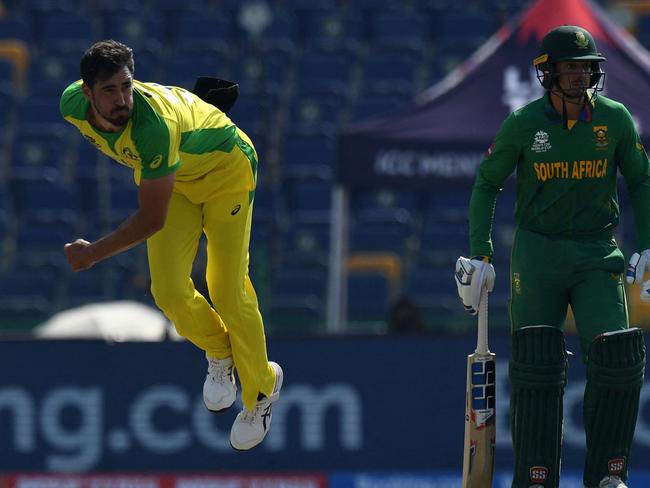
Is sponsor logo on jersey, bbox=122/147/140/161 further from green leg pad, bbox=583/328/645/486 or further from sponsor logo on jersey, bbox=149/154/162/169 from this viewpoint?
green leg pad, bbox=583/328/645/486

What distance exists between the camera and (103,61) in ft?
18.6

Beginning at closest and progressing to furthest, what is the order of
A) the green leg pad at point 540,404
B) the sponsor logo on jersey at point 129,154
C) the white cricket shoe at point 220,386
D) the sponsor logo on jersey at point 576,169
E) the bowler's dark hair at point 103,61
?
the bowler's dark hair at point 103,61 < the sponsor logo on jersey at point 129,154 < the green leg pad at point 540,404 < the sponsor logo on jersey at point 576,169 < the white cricket shoe at point 220,386

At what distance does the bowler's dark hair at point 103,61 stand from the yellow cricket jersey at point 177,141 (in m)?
0.21

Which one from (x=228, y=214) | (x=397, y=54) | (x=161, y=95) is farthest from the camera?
(x=397, y=54)

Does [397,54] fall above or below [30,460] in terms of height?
above

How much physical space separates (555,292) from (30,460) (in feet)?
15.6

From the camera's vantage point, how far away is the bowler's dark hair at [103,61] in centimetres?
568

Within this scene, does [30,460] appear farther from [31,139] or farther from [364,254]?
[31,139]

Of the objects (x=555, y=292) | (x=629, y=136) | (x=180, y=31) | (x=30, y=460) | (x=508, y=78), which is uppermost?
(x=180, y=31)

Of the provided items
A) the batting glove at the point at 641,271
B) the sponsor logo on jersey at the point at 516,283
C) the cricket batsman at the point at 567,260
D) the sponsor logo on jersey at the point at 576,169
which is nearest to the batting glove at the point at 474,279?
the cricket batsman at the point at 567,260

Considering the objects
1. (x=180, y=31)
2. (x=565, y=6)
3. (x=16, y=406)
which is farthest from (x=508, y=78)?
(x=180, y=31)

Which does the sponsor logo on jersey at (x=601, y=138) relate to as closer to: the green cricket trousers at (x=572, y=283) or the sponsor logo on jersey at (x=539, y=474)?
the green cricket trousers at (x=572, y=283)

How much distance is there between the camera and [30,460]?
9594 mm

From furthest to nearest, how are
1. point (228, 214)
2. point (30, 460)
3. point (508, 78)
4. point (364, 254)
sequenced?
point (364, 254)
point (508, 78)
point (30, 460)
point (228, 214)
